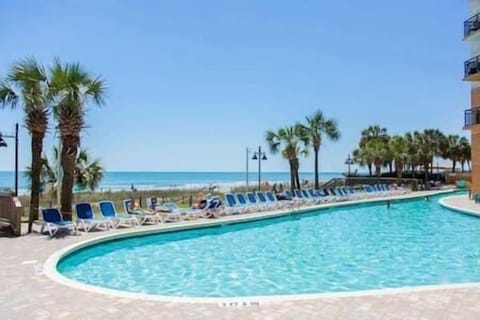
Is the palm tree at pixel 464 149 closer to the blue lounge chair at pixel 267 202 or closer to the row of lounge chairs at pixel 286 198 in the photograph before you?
the row of lounge chairs at pixel 286 198

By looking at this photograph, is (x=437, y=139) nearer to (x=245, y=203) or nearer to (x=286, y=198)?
(x=286, y=198)

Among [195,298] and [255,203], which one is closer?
[195,298]

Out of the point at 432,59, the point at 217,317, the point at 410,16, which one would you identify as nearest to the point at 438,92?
the point at 432,59

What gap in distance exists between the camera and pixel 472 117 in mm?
24141

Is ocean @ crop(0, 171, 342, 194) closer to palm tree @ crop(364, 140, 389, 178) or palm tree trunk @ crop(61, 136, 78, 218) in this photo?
palm tree @ crop(364, 140, 389, 178)

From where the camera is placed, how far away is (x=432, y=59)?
23.9 m

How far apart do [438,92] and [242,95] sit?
477 inches

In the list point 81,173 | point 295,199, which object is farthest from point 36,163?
point 295,199

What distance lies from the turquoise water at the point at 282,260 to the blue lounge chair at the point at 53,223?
1310mm

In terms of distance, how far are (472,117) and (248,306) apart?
2253cm

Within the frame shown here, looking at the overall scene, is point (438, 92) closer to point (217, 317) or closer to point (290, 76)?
point (290, 76)

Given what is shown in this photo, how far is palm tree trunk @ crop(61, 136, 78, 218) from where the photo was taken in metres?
13.3

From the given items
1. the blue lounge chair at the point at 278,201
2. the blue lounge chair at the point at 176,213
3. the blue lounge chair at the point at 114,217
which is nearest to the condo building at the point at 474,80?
the blue lounge chair at the point at 278,201

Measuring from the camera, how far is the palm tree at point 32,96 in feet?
40.1
